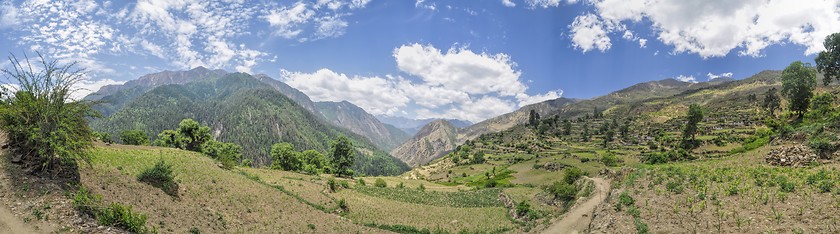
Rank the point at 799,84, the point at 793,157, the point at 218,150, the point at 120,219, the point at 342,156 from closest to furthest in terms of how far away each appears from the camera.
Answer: the point at 120,219
the point at 793,157
the point at 799,84
the point at 218,150
the point at 342,156

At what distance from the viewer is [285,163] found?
9612 cm

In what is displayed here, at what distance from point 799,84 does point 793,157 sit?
46.0 metres

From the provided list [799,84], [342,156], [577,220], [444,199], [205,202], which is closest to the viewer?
[205,202]

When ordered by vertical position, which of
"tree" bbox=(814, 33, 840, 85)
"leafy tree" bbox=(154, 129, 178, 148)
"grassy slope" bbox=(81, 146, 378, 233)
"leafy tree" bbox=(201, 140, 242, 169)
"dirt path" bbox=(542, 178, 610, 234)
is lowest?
"dirt path" bbox=(542, 178, 610, 234)

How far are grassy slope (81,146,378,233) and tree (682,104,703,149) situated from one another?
9209 cm

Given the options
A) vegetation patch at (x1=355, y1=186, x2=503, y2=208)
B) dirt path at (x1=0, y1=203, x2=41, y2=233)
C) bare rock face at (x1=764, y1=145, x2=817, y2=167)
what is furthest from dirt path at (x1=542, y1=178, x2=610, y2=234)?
dirt path at (x1=0, y1=203, x2=41, y2=233)

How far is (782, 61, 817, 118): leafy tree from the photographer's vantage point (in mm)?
61312

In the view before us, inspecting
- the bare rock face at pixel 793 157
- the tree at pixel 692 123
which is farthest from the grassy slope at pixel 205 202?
the tree at pixel 692 123

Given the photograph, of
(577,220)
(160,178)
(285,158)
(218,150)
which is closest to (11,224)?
(160,178)

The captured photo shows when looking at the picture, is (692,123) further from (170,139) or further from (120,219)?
(170,139)

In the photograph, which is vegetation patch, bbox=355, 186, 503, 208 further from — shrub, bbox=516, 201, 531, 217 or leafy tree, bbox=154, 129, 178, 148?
leafy tree, bbox=154, 129, 178, 148

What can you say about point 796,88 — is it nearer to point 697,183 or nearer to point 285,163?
point 697,183

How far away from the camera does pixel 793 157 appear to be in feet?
103

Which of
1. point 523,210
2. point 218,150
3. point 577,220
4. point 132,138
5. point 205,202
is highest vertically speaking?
point 132,138
